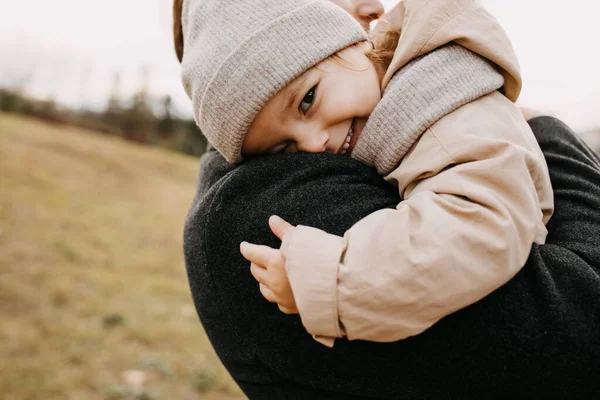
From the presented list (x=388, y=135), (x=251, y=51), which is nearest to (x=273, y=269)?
(x=388, y=135)

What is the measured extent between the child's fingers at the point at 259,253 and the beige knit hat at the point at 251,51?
335 mm

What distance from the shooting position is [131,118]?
21484mm

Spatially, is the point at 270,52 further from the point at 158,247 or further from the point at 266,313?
the point at 158,247

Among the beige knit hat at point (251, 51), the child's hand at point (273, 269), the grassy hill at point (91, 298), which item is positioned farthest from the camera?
the grassy hill at point (91, 298)

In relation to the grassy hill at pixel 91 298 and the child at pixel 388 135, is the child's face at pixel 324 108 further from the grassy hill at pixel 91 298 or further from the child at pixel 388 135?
the grassy hill at pixel 91 298

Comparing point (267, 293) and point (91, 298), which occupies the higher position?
point (267, 293)

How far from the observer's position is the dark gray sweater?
1032 millimetres

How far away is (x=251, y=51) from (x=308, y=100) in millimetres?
187

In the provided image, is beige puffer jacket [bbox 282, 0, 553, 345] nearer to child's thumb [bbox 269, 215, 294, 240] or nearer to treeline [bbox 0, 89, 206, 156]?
child's thumb [bbox 269, 215, 294, 240]

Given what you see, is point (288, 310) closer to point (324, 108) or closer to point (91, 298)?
point (324, 108)

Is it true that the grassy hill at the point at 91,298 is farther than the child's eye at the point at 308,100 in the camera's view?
Yes

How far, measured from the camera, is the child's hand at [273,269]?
111 centimetres

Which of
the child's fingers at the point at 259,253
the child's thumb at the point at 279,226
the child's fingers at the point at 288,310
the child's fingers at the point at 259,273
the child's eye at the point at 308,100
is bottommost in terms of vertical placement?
the child's fingers at the point at 288,310

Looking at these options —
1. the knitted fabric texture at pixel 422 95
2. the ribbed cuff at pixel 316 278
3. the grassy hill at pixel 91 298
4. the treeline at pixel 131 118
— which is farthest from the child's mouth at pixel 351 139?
the treeline at pixel 131 118
